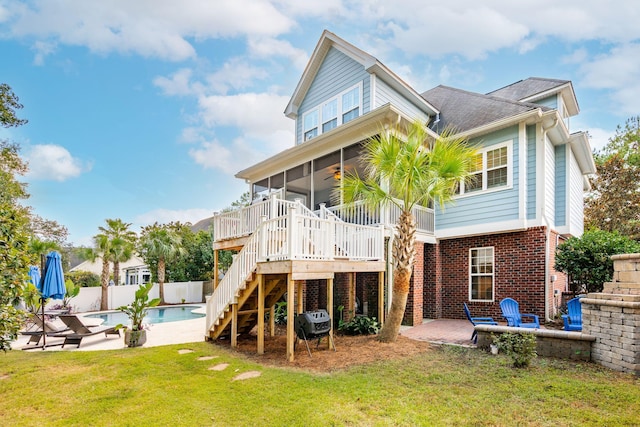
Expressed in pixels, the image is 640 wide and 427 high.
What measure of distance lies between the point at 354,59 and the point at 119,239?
1639cm

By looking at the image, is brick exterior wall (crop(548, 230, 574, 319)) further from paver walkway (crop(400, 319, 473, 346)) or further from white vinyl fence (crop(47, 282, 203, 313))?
white vinyl fence (crop(47, 282, 203, 313))

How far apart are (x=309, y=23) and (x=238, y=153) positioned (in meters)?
15.0

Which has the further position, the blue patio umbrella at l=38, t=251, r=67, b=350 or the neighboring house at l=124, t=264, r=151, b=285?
the neighboring house at l=124, t=264, r=151, b=285

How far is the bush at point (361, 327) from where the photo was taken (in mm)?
9398

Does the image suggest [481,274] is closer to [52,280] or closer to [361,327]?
[361,327]

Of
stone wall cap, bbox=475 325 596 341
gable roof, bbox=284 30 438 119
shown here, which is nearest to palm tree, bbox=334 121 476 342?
stone wall cap, bbox=475 325 596 341

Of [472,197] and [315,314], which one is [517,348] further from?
[472,197]

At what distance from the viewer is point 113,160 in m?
23.8

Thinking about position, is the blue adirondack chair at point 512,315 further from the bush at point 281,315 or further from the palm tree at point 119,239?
the palm tree at point 119,239

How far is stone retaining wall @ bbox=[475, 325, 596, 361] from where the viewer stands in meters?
6.67

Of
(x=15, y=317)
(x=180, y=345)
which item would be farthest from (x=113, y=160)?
(x=15, y=317)

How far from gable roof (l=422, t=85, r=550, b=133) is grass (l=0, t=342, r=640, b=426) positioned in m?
7.64

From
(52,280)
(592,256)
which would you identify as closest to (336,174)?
(592,256)

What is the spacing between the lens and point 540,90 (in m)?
13.3
